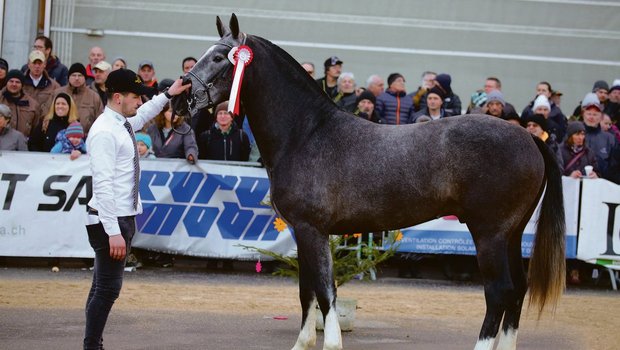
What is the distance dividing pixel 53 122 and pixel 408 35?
799 centimetres

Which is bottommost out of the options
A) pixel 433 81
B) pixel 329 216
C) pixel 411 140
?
pixel 329 216

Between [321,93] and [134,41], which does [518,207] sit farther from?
[134,41]

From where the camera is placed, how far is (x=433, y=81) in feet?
49.9

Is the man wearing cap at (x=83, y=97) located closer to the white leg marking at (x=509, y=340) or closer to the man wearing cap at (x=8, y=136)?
the man wearing cap at (x=8, y=136)

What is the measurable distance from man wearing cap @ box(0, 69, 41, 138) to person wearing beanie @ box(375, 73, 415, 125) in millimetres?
4809

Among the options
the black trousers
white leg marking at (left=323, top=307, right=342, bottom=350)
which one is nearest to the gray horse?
white leg marking at (left=323, top=307, right=342, bottom=350)

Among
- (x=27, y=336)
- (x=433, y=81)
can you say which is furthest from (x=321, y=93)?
(x=433, y=81)

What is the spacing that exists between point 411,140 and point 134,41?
11.9m

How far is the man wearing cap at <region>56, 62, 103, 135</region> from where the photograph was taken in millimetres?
Answer: 13867

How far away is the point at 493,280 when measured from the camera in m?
7.47

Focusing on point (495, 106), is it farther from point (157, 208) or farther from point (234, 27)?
point (234, 27)

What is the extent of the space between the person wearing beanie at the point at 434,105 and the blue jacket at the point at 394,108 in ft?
1.02

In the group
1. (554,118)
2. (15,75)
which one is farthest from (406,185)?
(554,118)

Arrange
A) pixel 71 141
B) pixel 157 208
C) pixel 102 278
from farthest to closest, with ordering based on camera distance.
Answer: pixel 71 141
pixel 157 208
pixel 102 278
